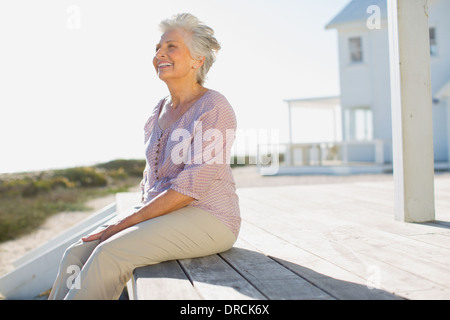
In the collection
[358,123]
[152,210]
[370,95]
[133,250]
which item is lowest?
[133,250]

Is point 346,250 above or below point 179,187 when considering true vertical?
below

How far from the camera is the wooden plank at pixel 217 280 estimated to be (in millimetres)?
1583

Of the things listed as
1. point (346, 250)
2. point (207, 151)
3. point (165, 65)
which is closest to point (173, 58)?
point (165, 65)

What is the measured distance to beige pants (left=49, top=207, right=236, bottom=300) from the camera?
68.4 inches

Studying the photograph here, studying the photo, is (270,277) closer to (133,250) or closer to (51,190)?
(133,250)

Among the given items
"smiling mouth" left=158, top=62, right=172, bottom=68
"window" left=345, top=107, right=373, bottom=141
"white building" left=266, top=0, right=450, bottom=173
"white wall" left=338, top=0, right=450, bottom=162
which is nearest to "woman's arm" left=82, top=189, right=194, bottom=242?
"smiling mouth" left=158, top=62, right=172, bottom=68

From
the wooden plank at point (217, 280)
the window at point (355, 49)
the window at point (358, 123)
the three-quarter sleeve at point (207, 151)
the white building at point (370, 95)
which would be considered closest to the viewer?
the wooden plank at point (217, 280)

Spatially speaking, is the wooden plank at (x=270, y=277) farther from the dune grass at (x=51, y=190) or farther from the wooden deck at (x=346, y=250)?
the dune grass at (x=51, y=190)

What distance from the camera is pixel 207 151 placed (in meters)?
2.06

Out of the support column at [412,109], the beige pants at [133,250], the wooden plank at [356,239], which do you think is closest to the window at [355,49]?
the wooden plank at [356,239]

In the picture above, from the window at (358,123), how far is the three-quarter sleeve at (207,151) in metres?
13.1

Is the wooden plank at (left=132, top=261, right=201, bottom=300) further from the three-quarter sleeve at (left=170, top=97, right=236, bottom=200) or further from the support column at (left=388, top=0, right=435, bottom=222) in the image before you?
the support column at (left=388, top=0, right=435, bottom=222)

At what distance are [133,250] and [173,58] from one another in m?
1.03
